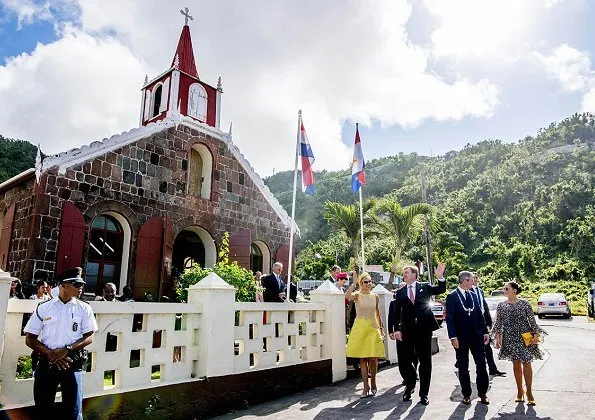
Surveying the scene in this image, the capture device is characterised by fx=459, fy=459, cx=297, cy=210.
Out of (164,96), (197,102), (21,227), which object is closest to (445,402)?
(21,227)

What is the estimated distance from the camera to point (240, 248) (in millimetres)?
14828

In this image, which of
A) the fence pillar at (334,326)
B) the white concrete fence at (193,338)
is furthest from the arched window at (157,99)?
the fence pillar at (334,326)

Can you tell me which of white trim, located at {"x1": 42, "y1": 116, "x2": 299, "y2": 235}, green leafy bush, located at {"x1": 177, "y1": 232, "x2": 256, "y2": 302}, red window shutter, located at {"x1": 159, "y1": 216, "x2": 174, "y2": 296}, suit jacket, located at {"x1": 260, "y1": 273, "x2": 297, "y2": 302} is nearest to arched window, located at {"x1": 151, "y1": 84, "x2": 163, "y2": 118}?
white trim, located at {"x1": 42, "y1": 116, "x2": 299, "y2": 235}

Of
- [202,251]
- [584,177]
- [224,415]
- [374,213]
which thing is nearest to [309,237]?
[584,177]

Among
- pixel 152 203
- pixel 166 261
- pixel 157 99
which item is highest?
pixel 157 99

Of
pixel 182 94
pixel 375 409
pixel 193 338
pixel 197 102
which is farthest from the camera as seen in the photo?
pixel 197 102

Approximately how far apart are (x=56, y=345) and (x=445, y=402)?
4.72m

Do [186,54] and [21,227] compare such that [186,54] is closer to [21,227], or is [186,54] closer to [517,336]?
[21,227]

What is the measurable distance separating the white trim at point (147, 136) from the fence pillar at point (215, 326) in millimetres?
3136

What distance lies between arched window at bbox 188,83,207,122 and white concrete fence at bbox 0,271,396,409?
9706mm

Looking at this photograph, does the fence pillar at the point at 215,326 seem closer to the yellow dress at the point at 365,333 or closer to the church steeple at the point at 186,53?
the yellow dress at the point at 365,333

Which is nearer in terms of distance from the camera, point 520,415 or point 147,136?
point 520,415

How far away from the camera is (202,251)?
1579 cm

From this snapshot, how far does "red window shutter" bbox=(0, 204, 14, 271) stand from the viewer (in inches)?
455
